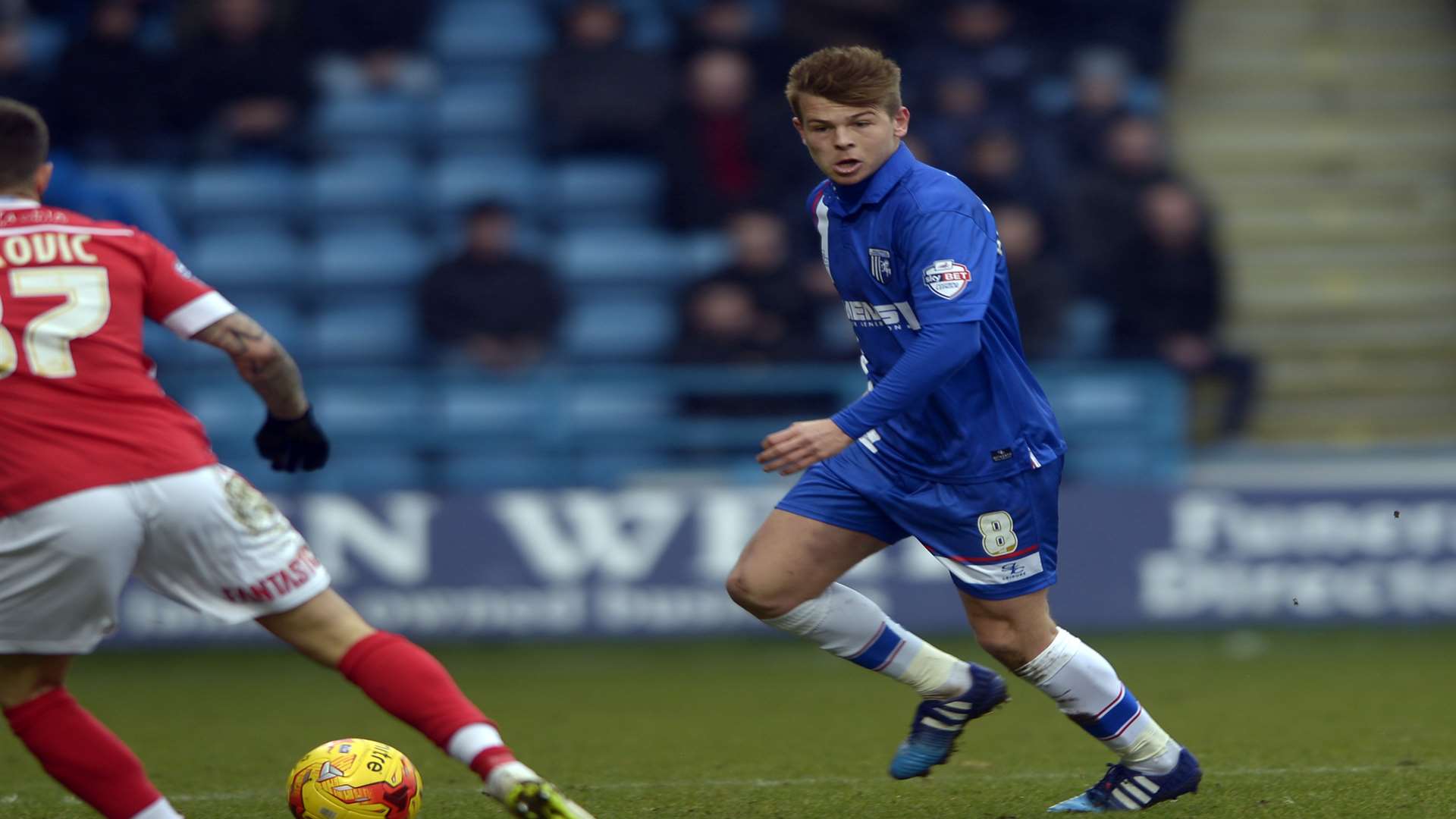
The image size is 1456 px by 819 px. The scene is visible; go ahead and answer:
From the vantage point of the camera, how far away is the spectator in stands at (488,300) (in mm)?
10125

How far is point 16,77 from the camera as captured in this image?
35.6ft

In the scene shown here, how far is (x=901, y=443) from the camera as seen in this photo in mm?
4617

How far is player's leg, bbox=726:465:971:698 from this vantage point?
4.67 m

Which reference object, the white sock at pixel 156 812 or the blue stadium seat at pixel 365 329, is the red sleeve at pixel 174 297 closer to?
the white sock at pixel 156 812

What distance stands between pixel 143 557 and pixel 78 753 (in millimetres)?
461

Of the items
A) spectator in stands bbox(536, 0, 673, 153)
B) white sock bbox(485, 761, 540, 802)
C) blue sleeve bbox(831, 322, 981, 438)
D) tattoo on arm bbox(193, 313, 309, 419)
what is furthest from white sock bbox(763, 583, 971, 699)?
spectator in stands bbox(536, 0, 673, 153)

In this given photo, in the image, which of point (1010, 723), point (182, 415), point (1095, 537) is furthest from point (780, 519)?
point (1095, 537)

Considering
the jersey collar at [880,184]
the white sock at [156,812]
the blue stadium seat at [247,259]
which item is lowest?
the blue stadium seat at [247,259]

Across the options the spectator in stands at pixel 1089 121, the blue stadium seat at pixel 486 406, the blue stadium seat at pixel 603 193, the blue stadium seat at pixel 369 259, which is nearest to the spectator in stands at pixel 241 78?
the blue stadium seat at pixel 369 259

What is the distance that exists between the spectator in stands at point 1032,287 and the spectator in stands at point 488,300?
2.53 meters

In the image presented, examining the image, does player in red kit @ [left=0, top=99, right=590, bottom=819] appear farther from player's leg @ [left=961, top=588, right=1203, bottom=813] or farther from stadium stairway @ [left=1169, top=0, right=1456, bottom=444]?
stadium stairway @ [left=1169, top=0, right=1456, bottom=444]

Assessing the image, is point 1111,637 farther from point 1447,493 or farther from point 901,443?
point 901,443

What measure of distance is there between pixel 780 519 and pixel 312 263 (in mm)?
7260

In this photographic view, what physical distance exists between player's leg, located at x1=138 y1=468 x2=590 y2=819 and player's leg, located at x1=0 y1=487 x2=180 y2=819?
0.33 feet
